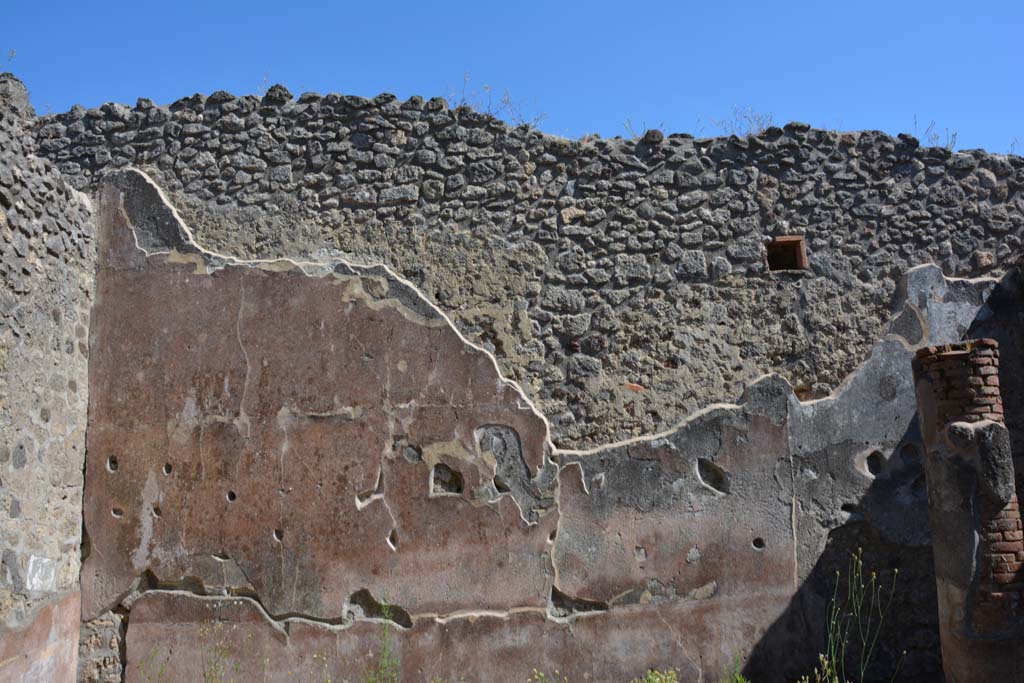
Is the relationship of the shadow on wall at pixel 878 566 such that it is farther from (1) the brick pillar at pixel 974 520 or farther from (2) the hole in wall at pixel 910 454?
(1) the brick pillar at pixel 974 520

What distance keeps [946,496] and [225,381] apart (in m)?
3.65

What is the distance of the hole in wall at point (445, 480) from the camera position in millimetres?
5016

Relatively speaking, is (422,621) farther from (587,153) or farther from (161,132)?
(161,132)

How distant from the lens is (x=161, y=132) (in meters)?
5.40

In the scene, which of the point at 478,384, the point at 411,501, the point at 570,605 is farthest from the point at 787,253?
the point at 411,501

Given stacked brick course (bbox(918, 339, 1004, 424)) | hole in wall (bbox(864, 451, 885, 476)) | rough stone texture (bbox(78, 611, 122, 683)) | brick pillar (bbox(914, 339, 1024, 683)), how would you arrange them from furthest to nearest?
hole in wall (bbox(864, 451, 885, 476)) → rough stone texture (bbox(78, 611, 122, 683)) → stacked brick course (bbox(918, 339, 1004, 424)) → brick pillar (bbox(914, 339, 1024, 683))

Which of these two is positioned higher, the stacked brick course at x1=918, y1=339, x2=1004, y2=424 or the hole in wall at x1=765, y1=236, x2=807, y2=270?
the hole in wall at x1=765, y1=236, x2=807, y2=270

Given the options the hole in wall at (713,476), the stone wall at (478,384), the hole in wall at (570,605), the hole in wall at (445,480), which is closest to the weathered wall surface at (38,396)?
the stone wall at (478,384)

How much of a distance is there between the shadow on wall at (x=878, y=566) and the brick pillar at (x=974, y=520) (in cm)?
66

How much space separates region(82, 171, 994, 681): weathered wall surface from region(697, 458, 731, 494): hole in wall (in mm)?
14

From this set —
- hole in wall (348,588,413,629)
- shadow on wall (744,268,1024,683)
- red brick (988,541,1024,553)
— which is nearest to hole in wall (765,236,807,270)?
shadow on wall (744,268,1024,683)

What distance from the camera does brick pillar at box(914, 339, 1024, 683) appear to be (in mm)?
4203

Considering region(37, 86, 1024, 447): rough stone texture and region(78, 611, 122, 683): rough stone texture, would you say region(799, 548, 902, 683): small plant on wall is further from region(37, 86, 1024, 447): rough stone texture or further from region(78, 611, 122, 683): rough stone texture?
region(78, 611, 122, 683): rough stone texture

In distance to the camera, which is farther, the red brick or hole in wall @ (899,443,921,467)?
hole in wall @ (899,443,921,467)
